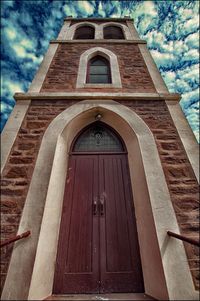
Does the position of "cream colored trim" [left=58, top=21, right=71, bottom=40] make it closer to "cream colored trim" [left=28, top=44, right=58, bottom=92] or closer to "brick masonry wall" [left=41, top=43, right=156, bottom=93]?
"brick masonry wall" [left=41, top=43, right=156, bottom=93]

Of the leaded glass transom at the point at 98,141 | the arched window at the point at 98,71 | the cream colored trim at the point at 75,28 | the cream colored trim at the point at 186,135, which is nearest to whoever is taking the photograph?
the cream colored trim at the point at 186,135

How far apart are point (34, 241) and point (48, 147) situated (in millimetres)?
1516

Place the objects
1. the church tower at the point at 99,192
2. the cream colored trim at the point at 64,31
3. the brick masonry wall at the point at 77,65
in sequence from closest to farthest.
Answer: the church tower at the point at 99,192 → the brick masonry wall at the point at 77,65 → the cream colored trim at the point at 64,31

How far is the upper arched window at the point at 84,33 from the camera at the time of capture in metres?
7.17

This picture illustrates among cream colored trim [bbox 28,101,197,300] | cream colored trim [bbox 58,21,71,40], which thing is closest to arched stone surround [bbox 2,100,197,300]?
cream colored trim [bbox 28,101,197,300]

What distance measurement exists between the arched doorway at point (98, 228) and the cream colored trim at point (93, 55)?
1.71 m

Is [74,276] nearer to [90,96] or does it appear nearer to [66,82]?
[90,96]

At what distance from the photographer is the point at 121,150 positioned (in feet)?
11.8

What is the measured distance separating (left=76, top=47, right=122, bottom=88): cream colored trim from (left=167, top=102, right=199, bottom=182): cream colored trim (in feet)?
4.96

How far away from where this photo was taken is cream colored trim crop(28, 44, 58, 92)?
3965mm

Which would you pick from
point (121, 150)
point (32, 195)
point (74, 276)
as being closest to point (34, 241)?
point (32, 195)

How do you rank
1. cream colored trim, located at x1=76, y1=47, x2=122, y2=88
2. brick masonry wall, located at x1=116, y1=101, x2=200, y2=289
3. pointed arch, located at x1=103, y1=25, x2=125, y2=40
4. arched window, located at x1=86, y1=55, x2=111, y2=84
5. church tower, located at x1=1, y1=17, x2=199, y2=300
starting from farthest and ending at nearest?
1. pointed arch, located at x1=103, y1=25, x2=125, y2=40
2. arched window, located at x1=86, y1=55, x2=111, y2=84
3. cream colored trim, located at x1=76, y1=47, x2=122, y2=88
4. brick masonry wall, located at x1=116, y1=101, x2=200, y2=289
5. church tower, located at x1=1, y1=17, x2=199, y2=300

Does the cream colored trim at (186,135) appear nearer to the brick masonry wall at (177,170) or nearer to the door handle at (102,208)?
the brick masonry wall at (177,170)

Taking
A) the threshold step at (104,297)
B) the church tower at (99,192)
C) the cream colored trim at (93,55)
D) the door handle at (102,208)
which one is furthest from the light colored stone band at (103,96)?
the threshold step at (104,297)
